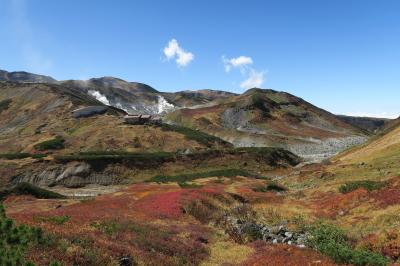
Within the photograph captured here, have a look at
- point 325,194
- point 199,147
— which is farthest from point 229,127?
point 325,194

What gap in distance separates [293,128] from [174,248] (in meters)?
179

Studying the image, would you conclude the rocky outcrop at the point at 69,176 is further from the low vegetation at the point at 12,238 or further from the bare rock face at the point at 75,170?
the low vegetation at the point at 12,238

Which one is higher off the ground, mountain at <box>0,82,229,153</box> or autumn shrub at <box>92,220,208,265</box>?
mountain at <box>0,82,229,153</box>

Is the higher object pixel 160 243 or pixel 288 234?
pixel 160 243

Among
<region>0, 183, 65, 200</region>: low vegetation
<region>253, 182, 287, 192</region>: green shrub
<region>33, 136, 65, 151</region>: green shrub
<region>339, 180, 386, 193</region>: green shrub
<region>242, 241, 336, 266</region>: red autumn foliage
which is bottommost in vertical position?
<region>0, 183, 65, 200</region>: low vegetation

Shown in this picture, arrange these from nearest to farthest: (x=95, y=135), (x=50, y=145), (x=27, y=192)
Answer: (x=27, y=192)
(x=50, y=145)
(x=95, y=135)

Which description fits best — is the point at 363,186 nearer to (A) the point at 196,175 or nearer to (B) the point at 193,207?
(B) the point at 193,207

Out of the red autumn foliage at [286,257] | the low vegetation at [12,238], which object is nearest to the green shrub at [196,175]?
the red autumn foliage at [286,257]

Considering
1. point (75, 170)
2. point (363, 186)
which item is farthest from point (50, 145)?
point (363, 186)

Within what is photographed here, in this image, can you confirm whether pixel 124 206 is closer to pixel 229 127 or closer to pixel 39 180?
pixel 39 180

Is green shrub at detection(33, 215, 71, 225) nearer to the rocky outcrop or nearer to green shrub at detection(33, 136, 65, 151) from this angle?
the rocky outcrop

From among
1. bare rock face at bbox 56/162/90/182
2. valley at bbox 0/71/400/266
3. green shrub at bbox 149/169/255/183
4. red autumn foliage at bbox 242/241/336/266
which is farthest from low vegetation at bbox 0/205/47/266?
bare rock face at bbox 56/162/90/182

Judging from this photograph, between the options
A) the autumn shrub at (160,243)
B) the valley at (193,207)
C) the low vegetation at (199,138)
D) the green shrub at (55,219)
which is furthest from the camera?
the low vegetation at (199,138)

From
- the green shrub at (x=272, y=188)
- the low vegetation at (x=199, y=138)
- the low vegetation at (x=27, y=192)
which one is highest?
the low vegetation at (x=199, y=138)
